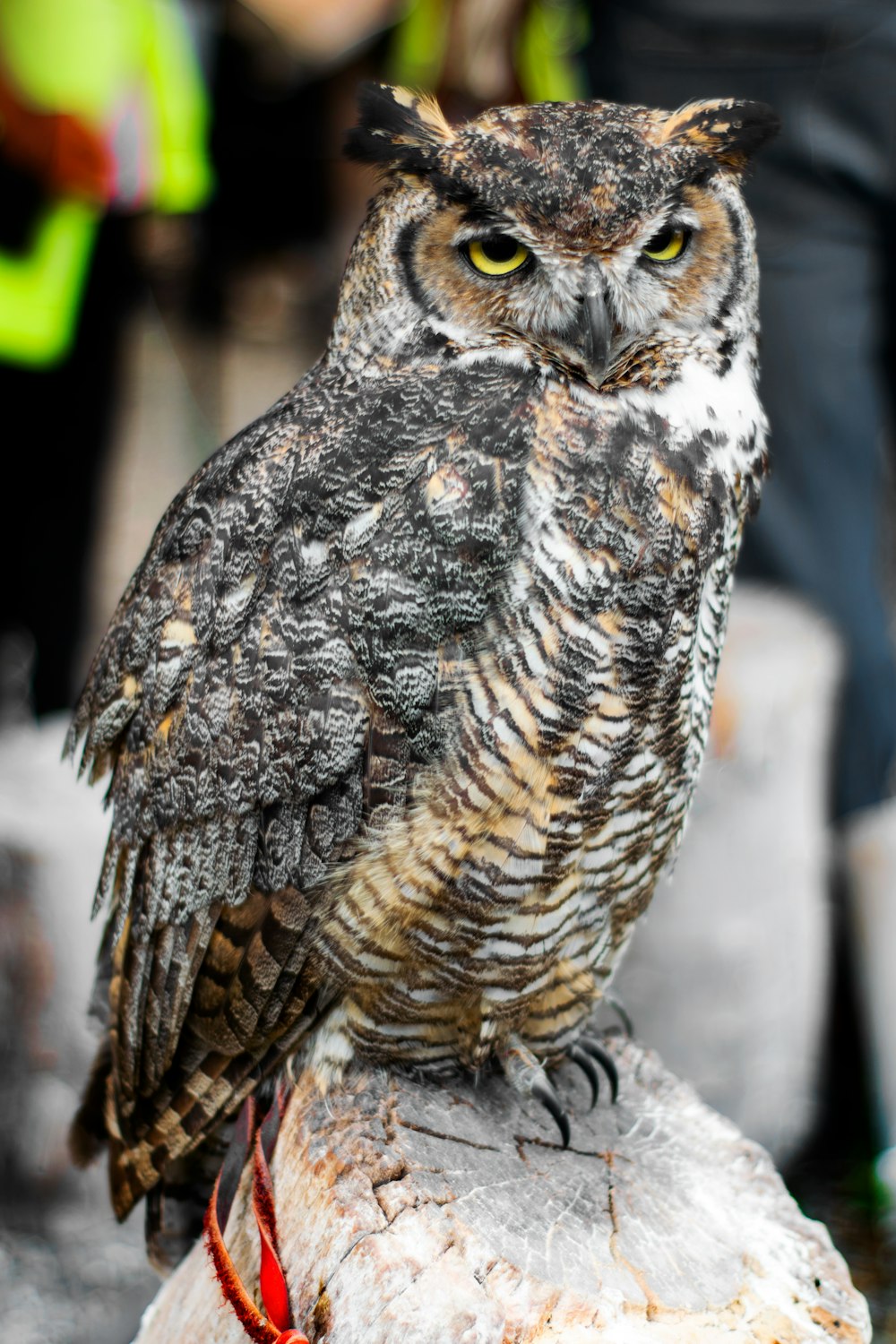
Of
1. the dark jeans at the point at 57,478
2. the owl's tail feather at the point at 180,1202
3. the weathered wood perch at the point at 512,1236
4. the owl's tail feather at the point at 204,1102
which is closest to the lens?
the weathered wood perch at the point at 512,1236

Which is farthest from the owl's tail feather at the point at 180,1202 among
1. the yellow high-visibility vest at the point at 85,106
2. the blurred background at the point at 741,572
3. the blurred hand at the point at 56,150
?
the blurred hand at the point at 56,150

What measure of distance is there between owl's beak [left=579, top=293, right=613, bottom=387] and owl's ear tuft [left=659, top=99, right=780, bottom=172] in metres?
0.20

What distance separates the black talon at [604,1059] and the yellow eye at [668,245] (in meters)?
0.97

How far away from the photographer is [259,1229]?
4.49ft

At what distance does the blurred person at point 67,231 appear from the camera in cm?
292

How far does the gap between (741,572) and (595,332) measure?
1.93 m

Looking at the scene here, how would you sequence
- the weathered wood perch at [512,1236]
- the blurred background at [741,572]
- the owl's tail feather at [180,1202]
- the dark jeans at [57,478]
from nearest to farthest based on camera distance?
the weathered wood perch at [512,1236] < the owl's tail feather at [180,1202] < the blurred background at [741,572] < the dark jeans at [57,478]

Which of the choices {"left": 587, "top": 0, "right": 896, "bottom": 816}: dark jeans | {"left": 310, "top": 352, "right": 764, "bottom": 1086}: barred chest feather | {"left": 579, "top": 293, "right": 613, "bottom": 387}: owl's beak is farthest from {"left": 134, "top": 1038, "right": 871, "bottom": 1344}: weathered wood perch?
{"left": 587, "top": 0, "right": 896, "bottom": 816}: dark jeans

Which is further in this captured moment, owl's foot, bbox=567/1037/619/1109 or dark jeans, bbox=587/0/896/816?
dark jeans, bbox=587/0/896/816

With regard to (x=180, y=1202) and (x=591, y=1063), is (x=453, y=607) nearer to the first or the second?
(x=591, y=1063)

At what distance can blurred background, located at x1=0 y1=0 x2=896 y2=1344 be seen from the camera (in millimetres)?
2650

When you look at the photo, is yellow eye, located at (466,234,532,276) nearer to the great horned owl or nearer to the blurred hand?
the great horned owl

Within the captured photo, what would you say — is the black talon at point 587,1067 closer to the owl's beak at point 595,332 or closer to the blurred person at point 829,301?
the owl's beak at point 595,332

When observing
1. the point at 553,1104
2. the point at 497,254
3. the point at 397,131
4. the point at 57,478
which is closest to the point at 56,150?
the point at 57,478
